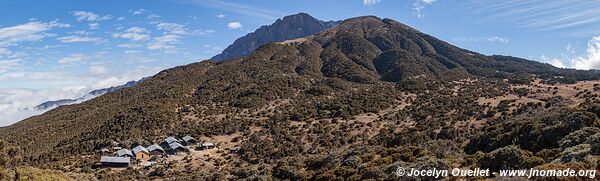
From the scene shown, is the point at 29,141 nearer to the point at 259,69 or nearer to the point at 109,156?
the point at 109,156

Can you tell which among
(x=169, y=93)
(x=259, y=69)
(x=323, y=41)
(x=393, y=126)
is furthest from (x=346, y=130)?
(x=323, y=41)

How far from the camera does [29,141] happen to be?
6631cm

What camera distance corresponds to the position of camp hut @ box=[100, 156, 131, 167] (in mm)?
50000

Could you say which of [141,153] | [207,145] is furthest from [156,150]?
[207,145]

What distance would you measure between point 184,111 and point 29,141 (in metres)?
23.5

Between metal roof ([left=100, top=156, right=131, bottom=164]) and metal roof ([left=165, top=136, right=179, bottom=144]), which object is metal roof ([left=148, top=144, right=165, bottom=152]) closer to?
metal roof ([left=165, top=136, right=179, bottom=144])

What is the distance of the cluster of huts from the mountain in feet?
6.71

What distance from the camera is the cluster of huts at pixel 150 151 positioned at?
50.5m

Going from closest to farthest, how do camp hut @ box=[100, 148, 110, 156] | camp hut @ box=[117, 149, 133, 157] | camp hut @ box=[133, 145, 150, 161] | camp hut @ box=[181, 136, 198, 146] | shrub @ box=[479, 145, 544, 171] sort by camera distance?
1. shrub @ box=[479, 145, 544, 171]
2. camp hut @ box=[117, 149, 133, 157]
3. camp hut @ box=[133, 145, 150, 161]
4. camp hut @ box=[100, 148, 110, 156]
5. camp hut @ box=[181, 136, 198, 146]

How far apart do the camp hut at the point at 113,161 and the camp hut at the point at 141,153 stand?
9.62 ft

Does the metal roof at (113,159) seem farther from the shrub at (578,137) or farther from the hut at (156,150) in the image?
the shrub at (578,137)

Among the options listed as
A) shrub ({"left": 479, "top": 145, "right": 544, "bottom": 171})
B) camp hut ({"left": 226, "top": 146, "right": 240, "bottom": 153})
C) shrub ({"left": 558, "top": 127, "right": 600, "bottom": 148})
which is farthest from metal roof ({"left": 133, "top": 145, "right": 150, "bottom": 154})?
shrub ({"left": 558, "top": 127, "right": 600, "bottom": 148})

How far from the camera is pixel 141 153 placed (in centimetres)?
5444

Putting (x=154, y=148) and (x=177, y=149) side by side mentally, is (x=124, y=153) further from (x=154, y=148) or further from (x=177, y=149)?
(x=177, y=149)
